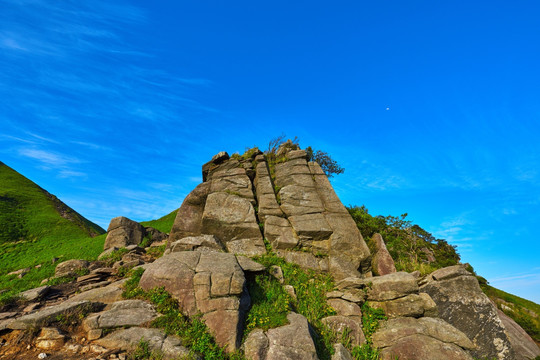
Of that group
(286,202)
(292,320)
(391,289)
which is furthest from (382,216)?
(292,320)

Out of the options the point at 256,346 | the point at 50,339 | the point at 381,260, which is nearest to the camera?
the point at 50,339

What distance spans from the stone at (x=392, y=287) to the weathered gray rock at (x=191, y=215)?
13.1 m

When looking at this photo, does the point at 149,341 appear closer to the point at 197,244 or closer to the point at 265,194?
the point at 197,244

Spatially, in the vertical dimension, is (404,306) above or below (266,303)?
above

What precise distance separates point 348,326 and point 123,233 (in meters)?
24.1

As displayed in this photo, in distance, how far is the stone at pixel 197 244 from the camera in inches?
714

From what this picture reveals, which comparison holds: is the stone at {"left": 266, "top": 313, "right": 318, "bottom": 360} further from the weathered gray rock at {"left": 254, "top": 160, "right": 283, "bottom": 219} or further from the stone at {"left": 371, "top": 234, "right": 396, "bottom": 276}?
the weathered gray rock at {"left": 254, "top": 160, "right": 283, "bottom": 219}

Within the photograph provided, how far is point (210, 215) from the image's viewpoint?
21.6 m

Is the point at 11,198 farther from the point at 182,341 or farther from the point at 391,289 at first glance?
the point at 391,289

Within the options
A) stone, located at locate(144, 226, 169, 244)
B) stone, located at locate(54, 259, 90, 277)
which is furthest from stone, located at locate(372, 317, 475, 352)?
stone, located at locate(144, 226, 169, 244)

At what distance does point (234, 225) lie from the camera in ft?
69.6

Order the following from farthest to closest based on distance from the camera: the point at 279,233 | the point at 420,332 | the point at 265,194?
the point at 265,194 < the point at 279,233 < the point at 420,332

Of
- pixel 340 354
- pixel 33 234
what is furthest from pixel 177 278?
pixel 33 234

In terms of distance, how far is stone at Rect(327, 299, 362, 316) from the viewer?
1393 cm
